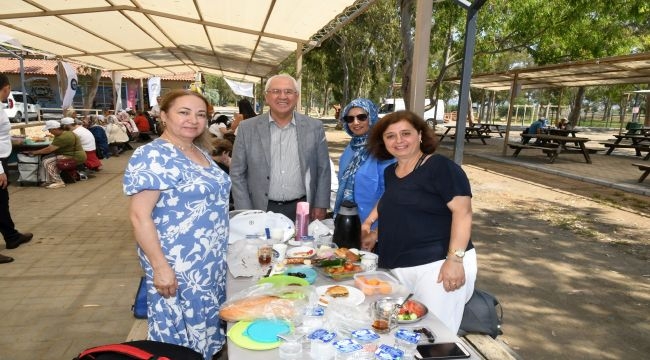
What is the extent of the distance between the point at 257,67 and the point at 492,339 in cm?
1200

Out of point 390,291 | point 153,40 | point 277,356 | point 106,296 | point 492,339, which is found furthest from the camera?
point 153,40

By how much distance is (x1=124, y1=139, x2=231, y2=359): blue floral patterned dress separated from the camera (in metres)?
1.92

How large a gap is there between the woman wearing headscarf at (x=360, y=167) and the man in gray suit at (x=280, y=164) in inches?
10.8

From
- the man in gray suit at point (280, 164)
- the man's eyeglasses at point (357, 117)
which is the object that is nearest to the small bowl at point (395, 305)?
the man's eyeglasses at point (357, 117)

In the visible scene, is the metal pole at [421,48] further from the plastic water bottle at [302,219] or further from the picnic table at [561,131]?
the picnic table at [561,131]

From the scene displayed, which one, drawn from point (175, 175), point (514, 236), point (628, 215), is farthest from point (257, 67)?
point (175, 175)

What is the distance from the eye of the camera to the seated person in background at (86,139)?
855 cm

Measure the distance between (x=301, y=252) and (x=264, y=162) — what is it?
1137 mm

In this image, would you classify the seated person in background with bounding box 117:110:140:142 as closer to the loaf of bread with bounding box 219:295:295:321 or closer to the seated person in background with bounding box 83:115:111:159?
the seated person in background with bounding box 83:115:111:159

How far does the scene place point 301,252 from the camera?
234 centimetres

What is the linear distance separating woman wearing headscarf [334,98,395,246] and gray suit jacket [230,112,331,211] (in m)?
0.24

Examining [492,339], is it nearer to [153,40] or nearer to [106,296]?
[106,296]

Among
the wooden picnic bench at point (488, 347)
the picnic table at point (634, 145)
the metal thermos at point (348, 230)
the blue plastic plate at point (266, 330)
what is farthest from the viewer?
the picnic table at point (634, 145)

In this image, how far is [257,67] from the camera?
12914 mm
